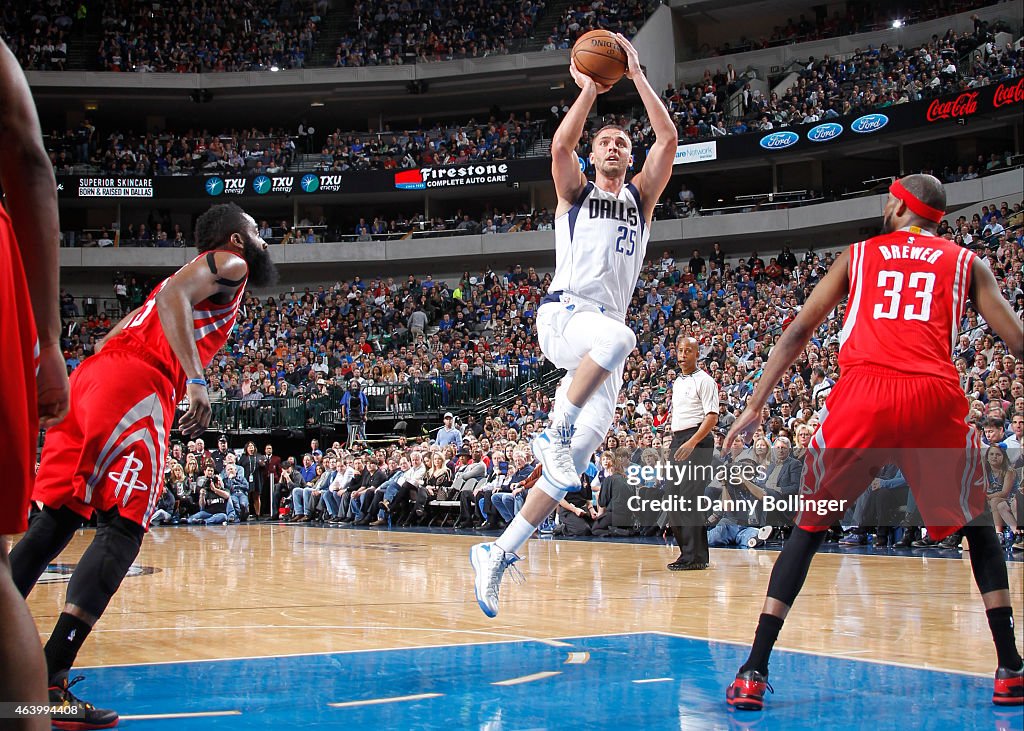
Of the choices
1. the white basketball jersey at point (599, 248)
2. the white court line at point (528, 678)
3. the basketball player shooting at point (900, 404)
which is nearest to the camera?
the basketball player shooting at point (900, 404)

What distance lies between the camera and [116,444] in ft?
12.5

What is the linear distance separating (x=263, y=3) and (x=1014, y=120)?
87.6ft

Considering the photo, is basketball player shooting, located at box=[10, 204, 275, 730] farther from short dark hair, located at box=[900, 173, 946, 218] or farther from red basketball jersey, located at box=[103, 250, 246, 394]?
short dark hair, located at box=[900, 173, 946, 218]

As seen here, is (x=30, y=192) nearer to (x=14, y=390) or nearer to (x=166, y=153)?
(x=14, y=390)

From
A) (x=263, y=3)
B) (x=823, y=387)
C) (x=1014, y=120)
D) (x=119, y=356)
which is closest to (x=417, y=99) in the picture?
(x=263, y=3)

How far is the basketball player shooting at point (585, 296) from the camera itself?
458cm

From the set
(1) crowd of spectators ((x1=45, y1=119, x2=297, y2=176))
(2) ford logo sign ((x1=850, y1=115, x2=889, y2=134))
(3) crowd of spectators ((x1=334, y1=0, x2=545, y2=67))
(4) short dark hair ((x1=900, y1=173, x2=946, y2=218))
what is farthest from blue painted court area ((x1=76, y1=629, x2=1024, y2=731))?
(3) crowd of spectators ((x1=334, y1=0, x2=545, y2=67))

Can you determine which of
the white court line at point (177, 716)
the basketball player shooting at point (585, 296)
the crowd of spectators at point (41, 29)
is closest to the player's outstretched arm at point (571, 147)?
the basketball player shooting at point (585, 296)

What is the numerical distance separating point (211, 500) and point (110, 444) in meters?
16.4

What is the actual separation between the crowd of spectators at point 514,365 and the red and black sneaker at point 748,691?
5.89m

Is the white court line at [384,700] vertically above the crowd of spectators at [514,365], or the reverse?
the crowd of spectators at [514,365]

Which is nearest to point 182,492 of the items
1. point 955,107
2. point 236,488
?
point 236,488

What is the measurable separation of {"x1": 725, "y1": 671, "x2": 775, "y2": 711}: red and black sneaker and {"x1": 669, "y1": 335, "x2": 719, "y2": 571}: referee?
13.0ft

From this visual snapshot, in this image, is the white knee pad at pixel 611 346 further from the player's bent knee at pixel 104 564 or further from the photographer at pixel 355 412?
the photographer at pixel 355 412
